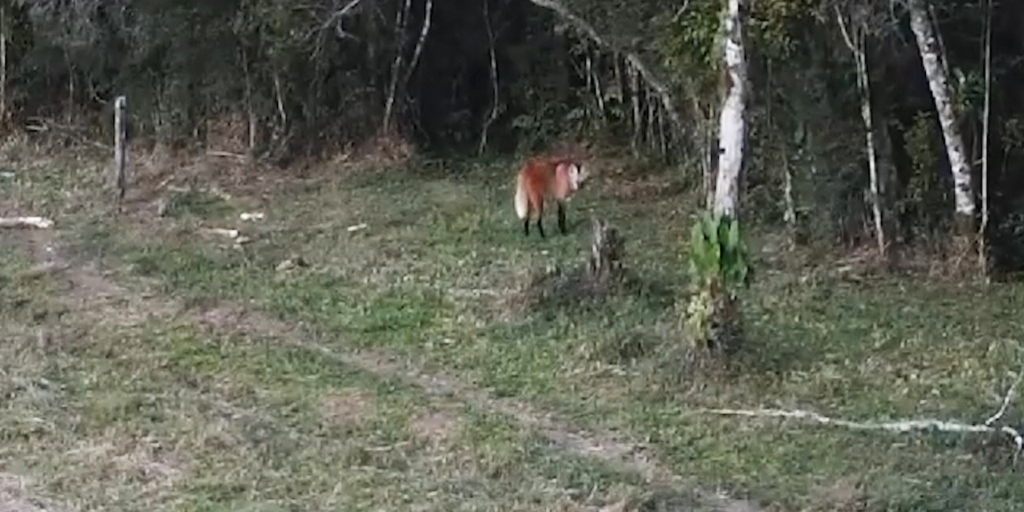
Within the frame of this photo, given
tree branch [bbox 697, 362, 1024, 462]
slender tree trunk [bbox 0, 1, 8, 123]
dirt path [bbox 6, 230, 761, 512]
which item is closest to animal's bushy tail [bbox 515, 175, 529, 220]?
dirt path [bbox 6, 230, 761, 512]

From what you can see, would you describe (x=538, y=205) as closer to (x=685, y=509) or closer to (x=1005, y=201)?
(x=1005, y=201)

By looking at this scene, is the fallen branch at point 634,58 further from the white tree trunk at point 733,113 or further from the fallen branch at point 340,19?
the white tree trunk at point 733,113

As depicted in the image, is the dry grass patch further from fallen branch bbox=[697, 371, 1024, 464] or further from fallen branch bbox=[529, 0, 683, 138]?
fallen branch bbox=[529, 0, 683, 138]

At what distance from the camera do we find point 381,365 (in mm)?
6777

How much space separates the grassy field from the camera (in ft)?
17.1

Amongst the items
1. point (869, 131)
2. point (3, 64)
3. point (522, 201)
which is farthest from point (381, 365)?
point (3, 64)

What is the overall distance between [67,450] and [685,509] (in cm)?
202

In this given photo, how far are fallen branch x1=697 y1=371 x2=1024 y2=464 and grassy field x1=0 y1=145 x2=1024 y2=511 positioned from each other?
0.03 meters

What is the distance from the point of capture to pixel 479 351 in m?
6.91

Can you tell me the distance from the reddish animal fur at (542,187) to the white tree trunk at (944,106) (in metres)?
2.34

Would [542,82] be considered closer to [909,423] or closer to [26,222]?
[26,222]

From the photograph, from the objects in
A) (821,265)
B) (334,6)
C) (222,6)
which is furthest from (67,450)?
(222,6)

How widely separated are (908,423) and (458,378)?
1749mm

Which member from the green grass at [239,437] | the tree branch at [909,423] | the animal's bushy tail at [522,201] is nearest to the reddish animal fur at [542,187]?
the animal's bushy tail at [522,201]
